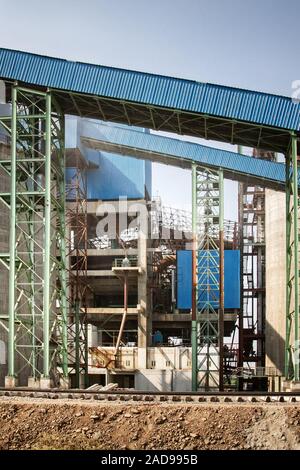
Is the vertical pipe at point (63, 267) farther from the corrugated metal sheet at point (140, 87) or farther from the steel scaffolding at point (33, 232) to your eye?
the corrugated metal sheet at point (140, 87)

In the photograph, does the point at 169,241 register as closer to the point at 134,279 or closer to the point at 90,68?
the point at 134,279

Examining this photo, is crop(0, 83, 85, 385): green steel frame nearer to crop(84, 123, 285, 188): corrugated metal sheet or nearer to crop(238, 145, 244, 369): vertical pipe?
crop(84, 123, 285, 188): corrugated metal sheet

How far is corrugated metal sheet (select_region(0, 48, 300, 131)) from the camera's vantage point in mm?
21359

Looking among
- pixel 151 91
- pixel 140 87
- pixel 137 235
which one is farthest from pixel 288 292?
pixel 137 235

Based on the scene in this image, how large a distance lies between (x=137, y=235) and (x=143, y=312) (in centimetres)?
584

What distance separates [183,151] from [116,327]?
16.4 metres

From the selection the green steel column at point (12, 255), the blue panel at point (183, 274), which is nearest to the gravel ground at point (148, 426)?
the green steel column at point (12, 255)

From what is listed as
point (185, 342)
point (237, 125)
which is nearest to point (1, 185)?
point (237, 125)

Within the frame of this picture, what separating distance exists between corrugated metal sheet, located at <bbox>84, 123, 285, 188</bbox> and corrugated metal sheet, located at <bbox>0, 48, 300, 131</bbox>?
36.5 feet

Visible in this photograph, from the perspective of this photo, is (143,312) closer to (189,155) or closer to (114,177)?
(114,177)

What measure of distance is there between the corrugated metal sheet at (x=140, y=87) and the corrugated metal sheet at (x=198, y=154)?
1113 cm

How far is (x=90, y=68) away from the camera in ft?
70.6

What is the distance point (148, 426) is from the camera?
1305 cm
